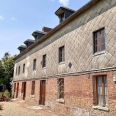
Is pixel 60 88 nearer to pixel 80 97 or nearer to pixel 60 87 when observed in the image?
pixel 60 87

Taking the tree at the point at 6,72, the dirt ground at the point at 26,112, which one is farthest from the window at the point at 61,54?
the tree at the point at 6,72

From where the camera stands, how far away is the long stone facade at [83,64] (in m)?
7.07

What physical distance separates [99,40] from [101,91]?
9.46ft

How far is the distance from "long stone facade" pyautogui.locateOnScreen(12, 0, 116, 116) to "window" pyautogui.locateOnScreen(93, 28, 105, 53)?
0.22 m

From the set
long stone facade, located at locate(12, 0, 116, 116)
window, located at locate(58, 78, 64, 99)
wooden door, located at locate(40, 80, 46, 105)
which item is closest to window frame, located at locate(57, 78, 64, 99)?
window, located at locate(58, 78, 64, 99)

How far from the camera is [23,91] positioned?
1980cm

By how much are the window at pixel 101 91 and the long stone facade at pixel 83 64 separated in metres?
0.15

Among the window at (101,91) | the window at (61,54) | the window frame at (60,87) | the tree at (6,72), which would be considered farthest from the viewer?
the tree at (6,72)

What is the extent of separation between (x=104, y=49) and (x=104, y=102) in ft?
9.25

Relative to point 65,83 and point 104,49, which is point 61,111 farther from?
point 104,49

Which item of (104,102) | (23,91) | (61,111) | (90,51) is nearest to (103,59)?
(90,51)

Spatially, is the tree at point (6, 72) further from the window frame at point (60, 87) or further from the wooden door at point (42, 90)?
the window frame at point (60, 87)

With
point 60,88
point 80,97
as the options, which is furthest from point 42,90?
point 80,97

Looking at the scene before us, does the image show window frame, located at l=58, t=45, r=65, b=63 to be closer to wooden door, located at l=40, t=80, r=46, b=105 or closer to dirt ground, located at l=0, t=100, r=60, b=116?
wooden door, located at l=40, t=80, r=46, b=105
